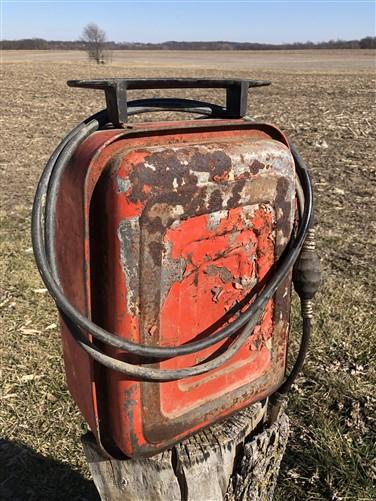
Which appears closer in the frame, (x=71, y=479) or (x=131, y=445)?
(x=131, y=445)

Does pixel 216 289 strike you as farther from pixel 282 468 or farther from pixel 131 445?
pixel 282 468

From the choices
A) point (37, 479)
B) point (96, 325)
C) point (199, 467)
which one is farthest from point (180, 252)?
point (37, 479)

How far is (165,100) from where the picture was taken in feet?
5.13

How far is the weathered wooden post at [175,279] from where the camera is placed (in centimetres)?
Result: 123

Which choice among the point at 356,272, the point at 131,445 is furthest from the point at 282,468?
the point at 356,272

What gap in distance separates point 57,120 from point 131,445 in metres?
10.2

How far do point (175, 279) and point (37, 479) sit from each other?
1.61 m

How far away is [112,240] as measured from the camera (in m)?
1.21

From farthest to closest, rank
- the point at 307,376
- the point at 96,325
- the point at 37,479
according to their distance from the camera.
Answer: the point at 307,376
the point at 37,479
the point at 96,325

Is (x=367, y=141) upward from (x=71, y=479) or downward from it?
upward

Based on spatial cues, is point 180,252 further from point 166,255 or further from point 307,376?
point 307,376

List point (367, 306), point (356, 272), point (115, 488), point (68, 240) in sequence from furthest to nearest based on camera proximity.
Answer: point (356, 272), point (367, 306), point (115, 488), point (68, 240)

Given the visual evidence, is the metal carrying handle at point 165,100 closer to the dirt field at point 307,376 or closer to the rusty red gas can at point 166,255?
the rusty red gas can at point 166,255

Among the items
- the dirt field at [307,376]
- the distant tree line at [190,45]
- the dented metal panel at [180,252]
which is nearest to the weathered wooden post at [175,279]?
the dented metal panel at [180,252]
